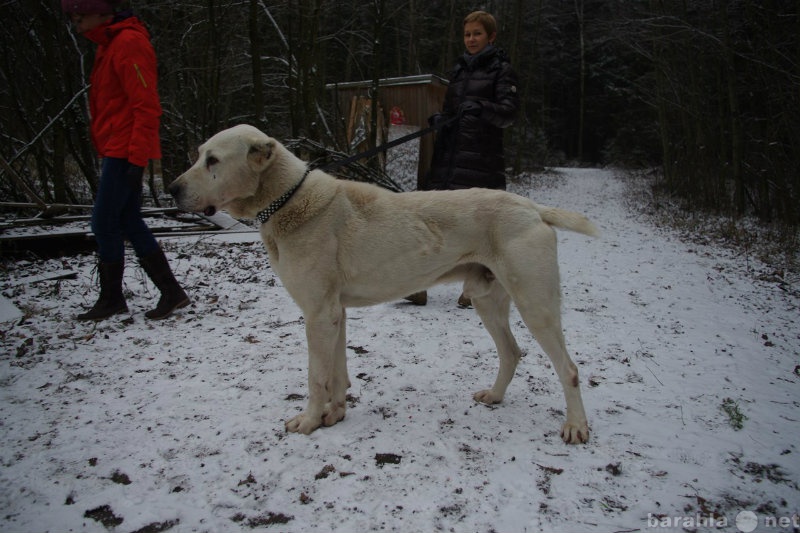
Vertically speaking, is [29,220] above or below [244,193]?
below

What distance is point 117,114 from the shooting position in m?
4.15

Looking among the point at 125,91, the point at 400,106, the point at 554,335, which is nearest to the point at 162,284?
the point at 125,91

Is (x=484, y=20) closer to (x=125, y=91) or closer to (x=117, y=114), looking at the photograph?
(x=125, y=91)

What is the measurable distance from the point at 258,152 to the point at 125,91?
2.14 meters

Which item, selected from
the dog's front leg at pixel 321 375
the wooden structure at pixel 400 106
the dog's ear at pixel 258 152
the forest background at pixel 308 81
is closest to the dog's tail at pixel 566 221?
the dog's front leg at pixel 321 375

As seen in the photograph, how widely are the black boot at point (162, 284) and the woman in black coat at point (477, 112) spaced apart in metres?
2.80

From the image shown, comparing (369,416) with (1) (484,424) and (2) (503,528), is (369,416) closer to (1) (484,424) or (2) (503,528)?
(1) (484,424)

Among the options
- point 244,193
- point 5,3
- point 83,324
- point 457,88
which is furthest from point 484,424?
point 5,3

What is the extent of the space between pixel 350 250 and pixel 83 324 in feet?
10.0

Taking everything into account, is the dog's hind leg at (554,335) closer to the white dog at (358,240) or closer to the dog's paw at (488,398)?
the white dog at (358,240)

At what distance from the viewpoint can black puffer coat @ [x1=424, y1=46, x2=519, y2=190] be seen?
175 inches

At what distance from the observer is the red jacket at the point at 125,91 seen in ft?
13.2

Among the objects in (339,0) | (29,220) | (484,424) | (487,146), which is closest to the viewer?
(484,424)

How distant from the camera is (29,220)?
6.41 m
